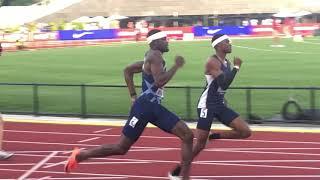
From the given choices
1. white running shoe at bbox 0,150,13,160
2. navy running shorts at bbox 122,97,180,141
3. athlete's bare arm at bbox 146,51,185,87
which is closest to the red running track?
white running shoe at bbox 0,150,13,160

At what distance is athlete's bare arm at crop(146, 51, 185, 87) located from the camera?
7.14 meters

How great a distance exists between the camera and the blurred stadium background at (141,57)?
48.4 ft

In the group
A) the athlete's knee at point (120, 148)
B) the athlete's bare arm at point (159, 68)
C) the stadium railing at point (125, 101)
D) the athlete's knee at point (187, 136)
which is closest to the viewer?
the athlete's bare arm at point (159, 68)

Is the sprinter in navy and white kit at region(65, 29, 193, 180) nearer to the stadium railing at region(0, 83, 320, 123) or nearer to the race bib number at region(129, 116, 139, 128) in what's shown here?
the race bib number at region(129, 116, 139, 128)

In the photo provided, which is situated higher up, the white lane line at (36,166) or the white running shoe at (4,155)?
the white running shoe at (4,155)

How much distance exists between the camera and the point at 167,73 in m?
7.18

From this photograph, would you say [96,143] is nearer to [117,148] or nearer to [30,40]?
[117,148]

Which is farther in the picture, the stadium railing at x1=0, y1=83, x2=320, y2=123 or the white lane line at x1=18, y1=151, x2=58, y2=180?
the stadium railing at x1=0, y1=83, x2=320, y2=123

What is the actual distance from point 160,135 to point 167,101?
2.74 m

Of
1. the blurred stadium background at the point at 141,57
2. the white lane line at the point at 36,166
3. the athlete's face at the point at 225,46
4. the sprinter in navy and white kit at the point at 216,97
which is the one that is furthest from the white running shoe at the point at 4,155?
the blurred stadium background at the point at 141,57

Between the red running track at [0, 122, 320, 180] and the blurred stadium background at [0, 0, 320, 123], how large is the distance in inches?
83.9

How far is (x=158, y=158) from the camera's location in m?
9.96

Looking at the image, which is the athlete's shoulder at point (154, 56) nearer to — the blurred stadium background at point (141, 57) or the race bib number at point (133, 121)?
the race bib number at point (133, 121)

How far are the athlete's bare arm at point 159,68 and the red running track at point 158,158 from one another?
1.76 m
